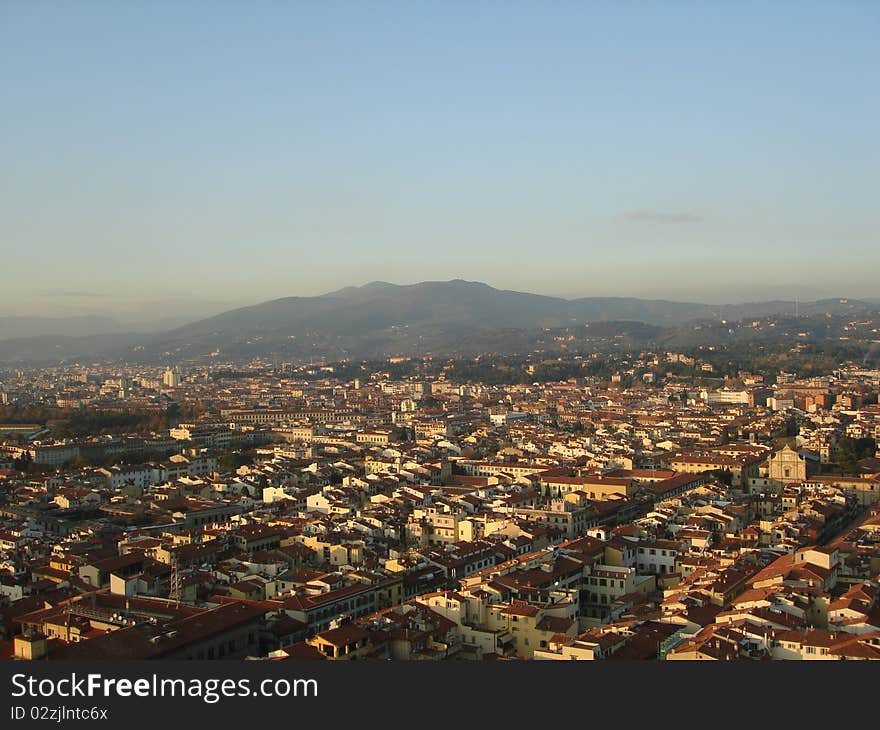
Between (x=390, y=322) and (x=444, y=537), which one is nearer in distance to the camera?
(x=444, y=537)

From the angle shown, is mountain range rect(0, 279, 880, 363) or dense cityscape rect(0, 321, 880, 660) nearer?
dense cityscape rect(0, 321, 880, 660)

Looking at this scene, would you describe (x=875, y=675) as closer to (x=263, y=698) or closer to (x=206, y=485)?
(x=263, y=698)

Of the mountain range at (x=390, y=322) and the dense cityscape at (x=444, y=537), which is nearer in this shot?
the dense cityscape at (x=444, y=537)

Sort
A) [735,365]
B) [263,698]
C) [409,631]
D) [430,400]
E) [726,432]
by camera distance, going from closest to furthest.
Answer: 1. [263,698]
2. [409,631]
3. [726,432]
4. [430,400]
5. [735,365]

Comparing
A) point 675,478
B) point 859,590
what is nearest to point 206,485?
point 675,478
